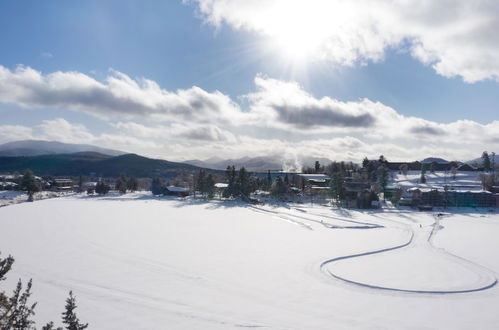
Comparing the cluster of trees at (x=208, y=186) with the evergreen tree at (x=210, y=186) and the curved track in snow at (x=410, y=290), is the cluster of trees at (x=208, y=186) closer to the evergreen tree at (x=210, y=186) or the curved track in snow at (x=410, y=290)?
the evergreen tree at (x=210, y=186)

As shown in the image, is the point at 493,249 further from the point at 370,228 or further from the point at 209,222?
the point at 209,222

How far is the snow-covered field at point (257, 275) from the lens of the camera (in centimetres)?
1759

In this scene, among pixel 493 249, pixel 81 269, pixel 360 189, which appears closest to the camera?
pixel 81 269

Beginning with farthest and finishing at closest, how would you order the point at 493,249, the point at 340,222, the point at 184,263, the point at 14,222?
the point at 340,222
the point at 14,222
the point at 493,249
the point at 184,263

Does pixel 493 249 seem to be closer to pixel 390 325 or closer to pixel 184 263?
pixel 390 325

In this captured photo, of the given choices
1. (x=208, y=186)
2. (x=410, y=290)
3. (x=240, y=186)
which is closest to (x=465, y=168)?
(x=240, y=186)

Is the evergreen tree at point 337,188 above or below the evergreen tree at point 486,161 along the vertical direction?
below

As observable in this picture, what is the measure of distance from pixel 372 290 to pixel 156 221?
36.9 meters

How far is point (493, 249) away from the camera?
34531 millimetres

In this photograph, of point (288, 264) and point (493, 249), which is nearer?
point (288, 264)

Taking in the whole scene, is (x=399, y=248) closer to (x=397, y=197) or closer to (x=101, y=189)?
(x=397, y=197)

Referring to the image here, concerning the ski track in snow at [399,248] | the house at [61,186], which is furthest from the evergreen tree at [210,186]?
the house at [61,186]

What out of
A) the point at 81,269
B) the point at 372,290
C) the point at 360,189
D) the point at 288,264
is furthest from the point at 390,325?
the point at 360,189

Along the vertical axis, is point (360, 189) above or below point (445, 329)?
above
